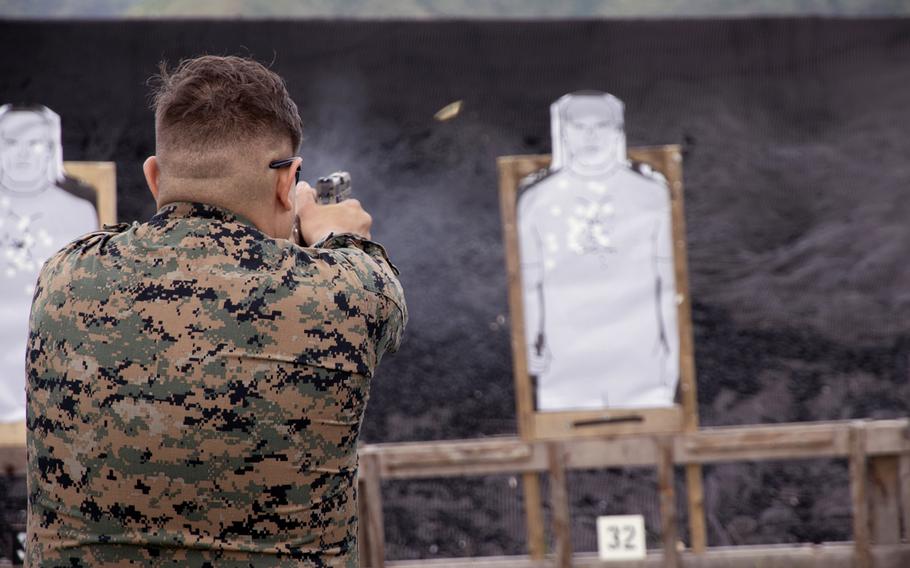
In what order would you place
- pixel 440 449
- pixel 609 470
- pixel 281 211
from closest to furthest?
1. pixel 281 211
2. pixel 440 449
3. pixel 609 470

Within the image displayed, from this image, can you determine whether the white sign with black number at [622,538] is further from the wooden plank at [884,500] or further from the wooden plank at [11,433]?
the wooden plank at [11,433]

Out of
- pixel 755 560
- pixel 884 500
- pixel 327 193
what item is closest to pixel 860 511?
pixel 884 500

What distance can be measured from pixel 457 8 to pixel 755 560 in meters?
2.04

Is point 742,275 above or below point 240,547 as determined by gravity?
above

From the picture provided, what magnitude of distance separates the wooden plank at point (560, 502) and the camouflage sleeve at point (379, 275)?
1.97 m

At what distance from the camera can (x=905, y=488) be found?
3.05m

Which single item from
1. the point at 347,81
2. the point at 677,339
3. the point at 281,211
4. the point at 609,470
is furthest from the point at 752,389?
the point at 281,211

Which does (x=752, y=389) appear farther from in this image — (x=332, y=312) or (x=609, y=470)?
(x=332, y=312)

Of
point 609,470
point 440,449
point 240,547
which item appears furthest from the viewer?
point 609,470

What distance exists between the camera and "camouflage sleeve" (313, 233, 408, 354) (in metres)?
1.11

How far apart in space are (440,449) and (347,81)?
1.24 m

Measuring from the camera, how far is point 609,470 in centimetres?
322

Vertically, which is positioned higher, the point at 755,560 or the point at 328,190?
the point at 328,190

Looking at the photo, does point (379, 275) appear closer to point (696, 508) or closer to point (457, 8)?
point (696, 508)
